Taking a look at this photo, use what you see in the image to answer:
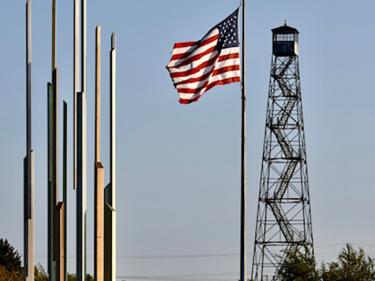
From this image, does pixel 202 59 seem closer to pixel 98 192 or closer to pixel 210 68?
pixel 210 68

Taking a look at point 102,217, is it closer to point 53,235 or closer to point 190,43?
point 53,235

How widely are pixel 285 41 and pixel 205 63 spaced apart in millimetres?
47589

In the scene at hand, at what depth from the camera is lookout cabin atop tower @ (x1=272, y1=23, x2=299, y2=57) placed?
84.2m

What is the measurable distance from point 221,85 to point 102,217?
22.5ft

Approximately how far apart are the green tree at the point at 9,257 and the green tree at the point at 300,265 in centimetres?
2603

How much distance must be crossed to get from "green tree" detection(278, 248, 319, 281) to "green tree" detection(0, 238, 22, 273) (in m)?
26.0

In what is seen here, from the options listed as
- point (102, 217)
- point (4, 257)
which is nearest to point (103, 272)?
point (102, 217)

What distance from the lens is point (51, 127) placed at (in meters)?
34.1

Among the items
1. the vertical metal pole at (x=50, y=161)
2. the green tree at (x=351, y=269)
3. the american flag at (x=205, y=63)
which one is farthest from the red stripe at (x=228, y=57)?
the green tree at (x=351, y=269)

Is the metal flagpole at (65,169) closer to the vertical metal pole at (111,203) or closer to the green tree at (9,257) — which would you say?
the vertical metal pole at (111,203)

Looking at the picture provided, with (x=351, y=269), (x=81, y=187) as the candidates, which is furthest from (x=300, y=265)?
(x=81, y=187)

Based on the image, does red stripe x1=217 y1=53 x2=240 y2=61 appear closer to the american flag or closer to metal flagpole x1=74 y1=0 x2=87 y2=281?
the american flag

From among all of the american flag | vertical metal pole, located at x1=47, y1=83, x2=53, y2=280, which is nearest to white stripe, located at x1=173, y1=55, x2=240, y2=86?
the american flag

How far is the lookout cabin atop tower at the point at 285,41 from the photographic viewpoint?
8419 centimetres
